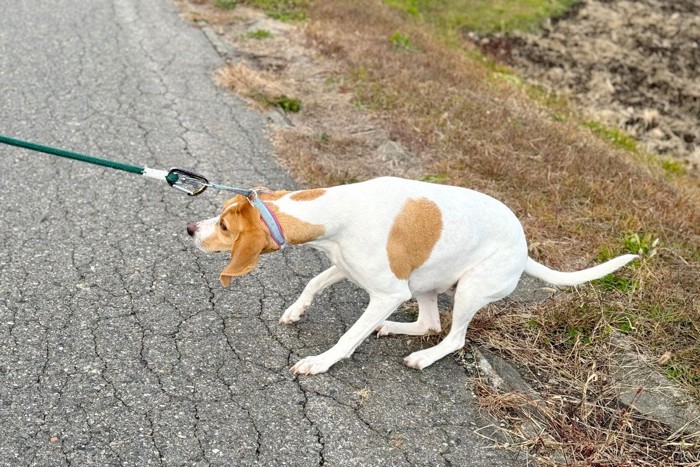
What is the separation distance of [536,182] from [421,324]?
7.27 feet

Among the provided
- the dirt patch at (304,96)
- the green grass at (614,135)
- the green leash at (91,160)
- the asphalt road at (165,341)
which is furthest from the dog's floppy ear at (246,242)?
the green grass at (614,135)

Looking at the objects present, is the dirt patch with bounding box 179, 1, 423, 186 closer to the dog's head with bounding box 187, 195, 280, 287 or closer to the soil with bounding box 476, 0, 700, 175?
the dog's head with bounding box 187, 195, 280, 287

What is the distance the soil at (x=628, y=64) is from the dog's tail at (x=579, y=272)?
4646mm

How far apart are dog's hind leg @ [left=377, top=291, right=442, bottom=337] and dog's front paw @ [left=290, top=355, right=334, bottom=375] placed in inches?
20.9

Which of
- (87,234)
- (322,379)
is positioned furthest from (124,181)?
(322,379)

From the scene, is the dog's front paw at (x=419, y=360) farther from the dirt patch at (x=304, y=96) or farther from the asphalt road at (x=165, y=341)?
the dirt patch at (x=304, y=96)

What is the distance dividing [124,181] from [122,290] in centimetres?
151

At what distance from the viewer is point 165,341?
3.97 meters

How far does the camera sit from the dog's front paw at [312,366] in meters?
3.84

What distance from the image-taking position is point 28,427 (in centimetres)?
329

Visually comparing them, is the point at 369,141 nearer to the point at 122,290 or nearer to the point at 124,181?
the point at 124,181

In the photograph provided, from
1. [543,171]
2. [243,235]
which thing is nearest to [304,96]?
[543,171]

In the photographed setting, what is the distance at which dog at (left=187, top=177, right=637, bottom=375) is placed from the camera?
3.54 meters

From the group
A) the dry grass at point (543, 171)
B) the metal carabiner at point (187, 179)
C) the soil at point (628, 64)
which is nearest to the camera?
the metal carabiner at point (187, 179)
